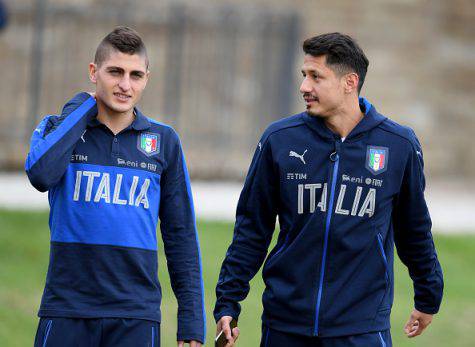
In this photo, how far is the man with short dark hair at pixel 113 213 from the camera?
16.7ft

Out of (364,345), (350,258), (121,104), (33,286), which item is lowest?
(33,286)

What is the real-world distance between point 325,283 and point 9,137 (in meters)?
10.7

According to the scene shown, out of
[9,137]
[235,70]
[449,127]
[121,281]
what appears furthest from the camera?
[449,127]

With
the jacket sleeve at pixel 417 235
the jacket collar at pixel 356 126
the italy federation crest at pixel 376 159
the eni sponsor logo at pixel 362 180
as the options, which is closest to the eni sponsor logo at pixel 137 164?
the jacket collar at pixel 356 126

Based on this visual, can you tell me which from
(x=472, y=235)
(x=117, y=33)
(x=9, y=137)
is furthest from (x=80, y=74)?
(x=117, y=33)

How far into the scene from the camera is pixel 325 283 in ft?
17.1

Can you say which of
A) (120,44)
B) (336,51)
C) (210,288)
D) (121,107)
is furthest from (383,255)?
(210,288)

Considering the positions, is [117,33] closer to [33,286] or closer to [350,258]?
[350,258]

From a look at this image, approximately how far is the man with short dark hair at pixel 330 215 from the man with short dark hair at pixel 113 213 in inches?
11.1

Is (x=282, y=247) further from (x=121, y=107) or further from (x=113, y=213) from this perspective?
(x=121, y=107)

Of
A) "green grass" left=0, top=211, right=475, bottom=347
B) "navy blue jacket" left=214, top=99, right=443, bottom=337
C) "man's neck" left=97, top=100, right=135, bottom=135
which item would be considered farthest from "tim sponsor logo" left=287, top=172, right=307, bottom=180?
"green grass" left=0, top=211, right=475, bottom=347

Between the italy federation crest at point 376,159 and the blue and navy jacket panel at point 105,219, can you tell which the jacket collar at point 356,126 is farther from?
the blue and navy jacket panel at point 105,219

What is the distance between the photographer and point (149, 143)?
530 centimetres

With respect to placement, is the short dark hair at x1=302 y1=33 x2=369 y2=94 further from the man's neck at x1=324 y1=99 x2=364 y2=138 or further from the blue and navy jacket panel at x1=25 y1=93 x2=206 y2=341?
the blue and navy jacket panel at x1=25 y1=93 x2=206 y2=341
